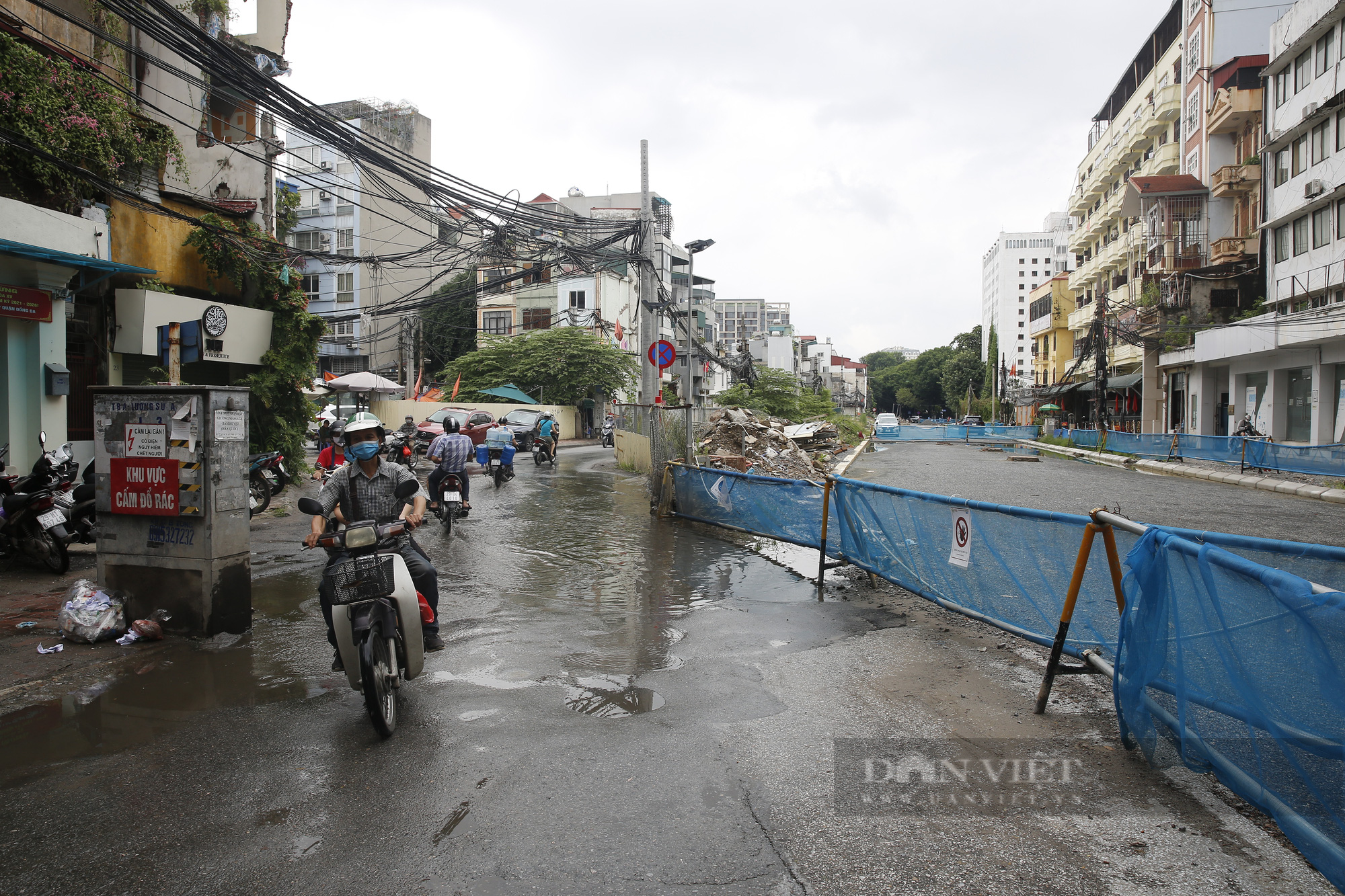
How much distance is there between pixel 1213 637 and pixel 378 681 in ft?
12.7

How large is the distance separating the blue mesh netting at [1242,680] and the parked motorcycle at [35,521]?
9.11m

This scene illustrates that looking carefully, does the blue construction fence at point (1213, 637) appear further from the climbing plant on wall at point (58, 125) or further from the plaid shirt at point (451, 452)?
the climbing plant on wall at point (58, 125)

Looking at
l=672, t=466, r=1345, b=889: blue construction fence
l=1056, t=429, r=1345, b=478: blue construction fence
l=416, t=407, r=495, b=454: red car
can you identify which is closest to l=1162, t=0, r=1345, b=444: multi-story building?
l=1056, t=429, r=1345, b=478: blue construction fence

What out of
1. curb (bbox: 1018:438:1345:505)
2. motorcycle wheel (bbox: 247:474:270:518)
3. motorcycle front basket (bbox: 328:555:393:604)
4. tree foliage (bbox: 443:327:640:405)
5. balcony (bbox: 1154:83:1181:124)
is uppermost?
balcony (bbox: 1154:83:1181:124)

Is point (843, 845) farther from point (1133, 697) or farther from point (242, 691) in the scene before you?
point (242, 691)

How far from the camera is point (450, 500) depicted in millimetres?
11953

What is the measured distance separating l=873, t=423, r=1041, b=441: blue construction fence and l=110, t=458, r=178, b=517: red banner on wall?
51282 millimetres

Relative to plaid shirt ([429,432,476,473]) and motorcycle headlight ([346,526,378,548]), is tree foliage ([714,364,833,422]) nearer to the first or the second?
plaid shirt ([429,432,476,473])

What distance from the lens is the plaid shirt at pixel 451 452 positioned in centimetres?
1216

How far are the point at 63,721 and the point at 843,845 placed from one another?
4.27 metres

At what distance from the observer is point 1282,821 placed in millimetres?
3188

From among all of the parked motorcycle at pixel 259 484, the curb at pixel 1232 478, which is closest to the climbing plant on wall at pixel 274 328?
the parked motorcycle at pixel 259 484

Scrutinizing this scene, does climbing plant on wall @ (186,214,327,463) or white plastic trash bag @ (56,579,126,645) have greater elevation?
climbing plant on wall @ (186,214,327,463)

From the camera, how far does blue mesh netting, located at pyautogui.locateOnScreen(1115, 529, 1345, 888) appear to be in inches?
116
